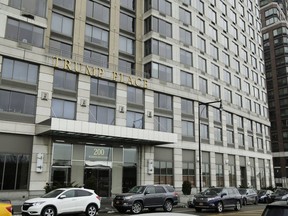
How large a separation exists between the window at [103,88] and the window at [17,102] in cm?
641

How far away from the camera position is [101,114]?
33.7 metres

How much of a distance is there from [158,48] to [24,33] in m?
16.3

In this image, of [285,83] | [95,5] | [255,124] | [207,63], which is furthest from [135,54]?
[285,83]

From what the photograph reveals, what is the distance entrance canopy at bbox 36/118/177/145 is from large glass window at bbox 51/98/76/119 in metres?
2.00

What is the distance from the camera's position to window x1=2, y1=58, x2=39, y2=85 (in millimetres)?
28344

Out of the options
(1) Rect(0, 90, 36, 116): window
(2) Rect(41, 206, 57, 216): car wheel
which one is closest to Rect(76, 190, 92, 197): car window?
(2) Rect(41, 206, 57, 216): car wheel

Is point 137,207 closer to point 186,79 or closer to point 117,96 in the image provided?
point 117,96

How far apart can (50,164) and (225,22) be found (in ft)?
130

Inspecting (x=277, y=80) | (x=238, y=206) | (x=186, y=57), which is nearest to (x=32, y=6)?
(x=186, y=57)

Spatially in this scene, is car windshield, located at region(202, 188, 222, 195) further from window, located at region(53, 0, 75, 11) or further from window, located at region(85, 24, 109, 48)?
window, located at region(53, 0, 75, 11)

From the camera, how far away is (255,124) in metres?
59.8

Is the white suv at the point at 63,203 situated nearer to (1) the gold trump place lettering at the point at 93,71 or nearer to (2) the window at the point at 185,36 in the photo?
(1) the gold trump place lettering at the point at 93,71

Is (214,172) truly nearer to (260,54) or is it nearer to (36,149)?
(36,149)

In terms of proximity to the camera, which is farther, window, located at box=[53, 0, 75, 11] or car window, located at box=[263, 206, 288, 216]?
window, located at box=[53, 0, 75, 11]
